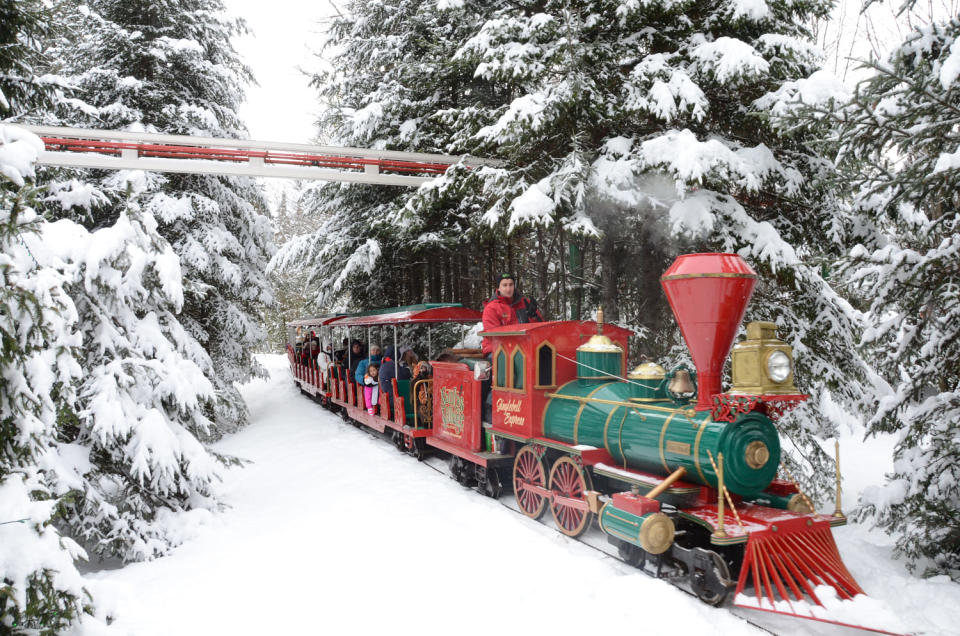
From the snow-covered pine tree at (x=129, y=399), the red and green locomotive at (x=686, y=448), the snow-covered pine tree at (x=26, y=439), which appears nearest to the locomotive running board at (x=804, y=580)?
the red and green locomotive at (x=686, y=448)

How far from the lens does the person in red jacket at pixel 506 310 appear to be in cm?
837

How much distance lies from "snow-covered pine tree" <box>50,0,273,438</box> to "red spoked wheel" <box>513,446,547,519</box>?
6.36 meters

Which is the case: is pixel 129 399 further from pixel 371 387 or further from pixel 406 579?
pixel 371 387

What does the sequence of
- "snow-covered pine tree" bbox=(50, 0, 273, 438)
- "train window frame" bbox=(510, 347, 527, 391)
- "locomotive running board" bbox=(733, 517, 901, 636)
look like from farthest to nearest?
"snow-covered pine tree" bbox=(50, 0, 273, 438) → "train window frame" bbox=(510, 347, 527, 391) → "locomotive running board" bbox=(733, 517, 901, 636)

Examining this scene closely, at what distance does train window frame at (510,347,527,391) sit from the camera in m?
7.27

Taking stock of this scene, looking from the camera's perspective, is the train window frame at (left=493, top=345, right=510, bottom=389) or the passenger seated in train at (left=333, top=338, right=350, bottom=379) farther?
the passenger seated in train at (left=333, top=338, right=350, bottom=379)

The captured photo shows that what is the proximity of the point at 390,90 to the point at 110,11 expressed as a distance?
21.1 ft

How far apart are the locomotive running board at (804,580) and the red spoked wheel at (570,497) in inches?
71.6

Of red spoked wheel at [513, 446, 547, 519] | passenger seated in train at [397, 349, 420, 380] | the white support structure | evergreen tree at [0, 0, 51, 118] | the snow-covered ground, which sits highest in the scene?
evergreen tree at [0, 0, 51, 118]

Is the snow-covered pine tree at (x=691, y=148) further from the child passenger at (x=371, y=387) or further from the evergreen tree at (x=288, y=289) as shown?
the evergreen tree at (x=288, y=289)

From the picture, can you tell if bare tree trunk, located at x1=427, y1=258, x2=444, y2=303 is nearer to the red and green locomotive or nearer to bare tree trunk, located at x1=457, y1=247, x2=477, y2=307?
bare tree trunk, located at x1=457, y1=247, x2=477, y2=307

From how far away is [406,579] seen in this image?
5.40 meters

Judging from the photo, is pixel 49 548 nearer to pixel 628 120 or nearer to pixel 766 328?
pixel 766 328

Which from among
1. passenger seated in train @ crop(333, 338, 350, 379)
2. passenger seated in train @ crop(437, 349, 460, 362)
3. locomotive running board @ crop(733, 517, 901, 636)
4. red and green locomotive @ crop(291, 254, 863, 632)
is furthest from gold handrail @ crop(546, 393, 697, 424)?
passenger seated in train @ crop(333, 338, 350, 379)
